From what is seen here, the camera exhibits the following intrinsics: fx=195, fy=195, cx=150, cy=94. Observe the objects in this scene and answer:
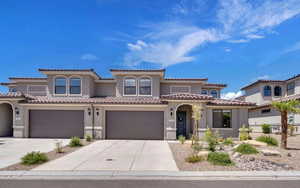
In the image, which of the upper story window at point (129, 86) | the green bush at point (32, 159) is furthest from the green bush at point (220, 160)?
the upper story window at point (129, 86)

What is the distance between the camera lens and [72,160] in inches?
336

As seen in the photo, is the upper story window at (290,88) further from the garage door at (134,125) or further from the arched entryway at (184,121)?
the garage door at (134,125)

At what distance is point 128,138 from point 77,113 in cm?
485

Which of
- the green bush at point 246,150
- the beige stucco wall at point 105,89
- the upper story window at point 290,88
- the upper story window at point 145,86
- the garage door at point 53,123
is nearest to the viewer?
the green bush at point 246,150

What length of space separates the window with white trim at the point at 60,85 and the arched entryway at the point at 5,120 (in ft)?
15.1

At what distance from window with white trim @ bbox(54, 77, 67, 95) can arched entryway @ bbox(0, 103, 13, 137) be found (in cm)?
461

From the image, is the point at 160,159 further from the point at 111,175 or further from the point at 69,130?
the point at 69,130

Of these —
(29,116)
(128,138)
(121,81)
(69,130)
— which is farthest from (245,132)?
(29,116)

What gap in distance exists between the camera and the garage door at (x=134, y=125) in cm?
1622

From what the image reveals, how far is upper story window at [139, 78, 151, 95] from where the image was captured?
60.5ft

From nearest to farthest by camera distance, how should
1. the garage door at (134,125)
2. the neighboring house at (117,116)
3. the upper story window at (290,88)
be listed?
the neighboring house at (117,116) < the garage door at (134,125) < the upper story window at (290,88)

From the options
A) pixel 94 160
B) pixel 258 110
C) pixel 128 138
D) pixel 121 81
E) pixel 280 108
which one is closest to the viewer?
pixel 94 160

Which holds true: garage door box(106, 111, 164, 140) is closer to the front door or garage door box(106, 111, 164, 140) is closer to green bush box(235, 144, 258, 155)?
the front door

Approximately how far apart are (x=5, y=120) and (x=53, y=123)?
5.03m
